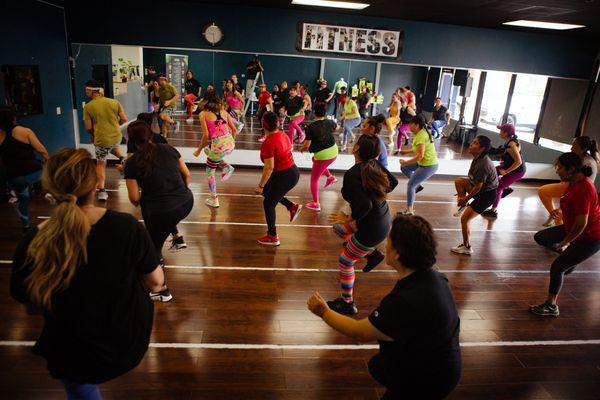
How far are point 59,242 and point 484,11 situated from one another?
274 inches

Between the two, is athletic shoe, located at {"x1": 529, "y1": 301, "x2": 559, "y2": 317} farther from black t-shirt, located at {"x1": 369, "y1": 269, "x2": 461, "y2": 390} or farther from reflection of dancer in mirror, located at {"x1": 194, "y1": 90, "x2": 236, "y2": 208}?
reflection of dancer in mirror, located at {"x1": 194, "y1": 90, "x2": 236, "y2": 208}

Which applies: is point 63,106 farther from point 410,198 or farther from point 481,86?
point 481,86

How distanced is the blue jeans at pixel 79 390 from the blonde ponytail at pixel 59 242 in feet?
1.59

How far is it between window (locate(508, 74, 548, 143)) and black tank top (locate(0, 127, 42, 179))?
1091cm

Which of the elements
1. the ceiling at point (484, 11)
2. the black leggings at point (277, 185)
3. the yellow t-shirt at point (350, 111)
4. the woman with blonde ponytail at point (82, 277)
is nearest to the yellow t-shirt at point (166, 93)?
the ceiling at point (484, 11)

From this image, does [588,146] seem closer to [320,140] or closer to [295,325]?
[320,140]

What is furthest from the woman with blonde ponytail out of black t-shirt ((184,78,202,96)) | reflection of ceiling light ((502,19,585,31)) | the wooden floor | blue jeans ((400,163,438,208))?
black t-shirt ((184,78,202,96))

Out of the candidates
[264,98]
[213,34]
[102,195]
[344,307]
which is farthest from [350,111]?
[344,307]

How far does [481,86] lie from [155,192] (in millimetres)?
11734

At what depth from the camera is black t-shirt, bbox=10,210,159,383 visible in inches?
65.9

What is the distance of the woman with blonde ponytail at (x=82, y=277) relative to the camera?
1.59 meters

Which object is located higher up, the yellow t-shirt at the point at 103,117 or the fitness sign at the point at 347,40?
the fitness sign at the point at 347,40

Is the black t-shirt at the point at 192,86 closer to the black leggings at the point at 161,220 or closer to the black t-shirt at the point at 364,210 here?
the black leggings at the point at 161,220

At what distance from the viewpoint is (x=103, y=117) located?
20.0 ft
